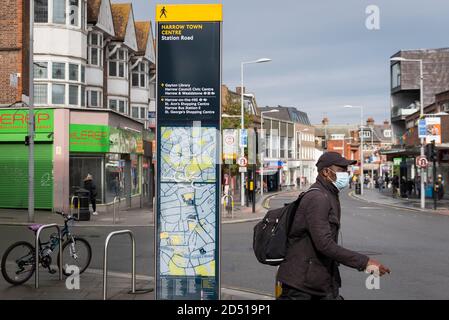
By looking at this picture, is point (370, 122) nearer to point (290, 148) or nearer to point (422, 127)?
point (290, 148)

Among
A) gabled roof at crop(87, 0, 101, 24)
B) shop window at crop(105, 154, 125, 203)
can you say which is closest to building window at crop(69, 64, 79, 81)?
gabled roof at crop(87, 0, 101, 24)

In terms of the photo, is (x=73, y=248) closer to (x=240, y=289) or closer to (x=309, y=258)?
(x=240, y=289)

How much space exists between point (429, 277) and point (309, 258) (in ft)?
22.0

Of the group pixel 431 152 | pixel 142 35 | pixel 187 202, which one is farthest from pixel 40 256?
pixel 142 35

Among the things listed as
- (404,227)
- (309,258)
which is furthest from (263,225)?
(404,227)

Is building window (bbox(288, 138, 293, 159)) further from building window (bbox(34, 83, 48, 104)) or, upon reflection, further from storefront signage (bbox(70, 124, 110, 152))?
building window (bbox(34, 83, 48, 104))

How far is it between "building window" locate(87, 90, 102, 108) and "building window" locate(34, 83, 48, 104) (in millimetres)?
3382

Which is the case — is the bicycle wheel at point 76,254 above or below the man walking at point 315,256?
below

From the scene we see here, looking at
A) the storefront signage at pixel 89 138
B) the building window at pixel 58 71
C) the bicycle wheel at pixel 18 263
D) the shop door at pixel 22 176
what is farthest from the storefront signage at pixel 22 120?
the bicycle wheel at pixel 18 263

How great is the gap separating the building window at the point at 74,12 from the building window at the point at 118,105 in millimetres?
6864

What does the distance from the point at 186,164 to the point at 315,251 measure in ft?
8.55

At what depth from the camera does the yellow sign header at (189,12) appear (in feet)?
21.2

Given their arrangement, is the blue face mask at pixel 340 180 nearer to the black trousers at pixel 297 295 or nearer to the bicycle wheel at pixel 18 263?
the black trousers at pixel 297 295

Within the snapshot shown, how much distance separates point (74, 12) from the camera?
27578 millimetres
